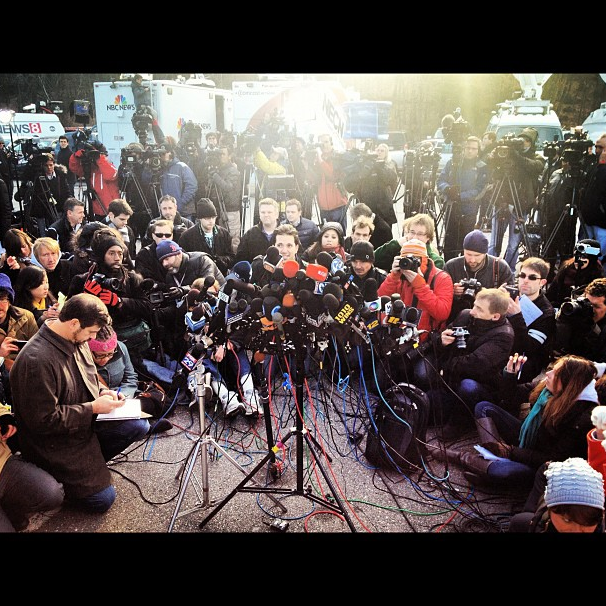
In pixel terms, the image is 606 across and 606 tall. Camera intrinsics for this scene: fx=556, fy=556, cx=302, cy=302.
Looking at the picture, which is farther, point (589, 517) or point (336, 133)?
point (336, 133)

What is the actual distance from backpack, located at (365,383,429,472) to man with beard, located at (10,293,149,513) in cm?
128

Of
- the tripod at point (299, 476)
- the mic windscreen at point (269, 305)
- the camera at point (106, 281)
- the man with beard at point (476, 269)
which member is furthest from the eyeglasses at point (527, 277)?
the camera at point (106, 281)

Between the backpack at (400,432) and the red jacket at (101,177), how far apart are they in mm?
2866

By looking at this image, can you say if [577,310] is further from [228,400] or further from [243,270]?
[228,400]

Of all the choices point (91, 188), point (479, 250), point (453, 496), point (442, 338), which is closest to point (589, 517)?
point (453, 496)

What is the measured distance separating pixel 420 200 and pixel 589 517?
3.02 metres

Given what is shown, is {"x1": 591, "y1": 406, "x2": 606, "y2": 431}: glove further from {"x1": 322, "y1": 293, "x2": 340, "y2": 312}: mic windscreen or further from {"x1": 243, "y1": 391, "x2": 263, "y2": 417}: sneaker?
{"x1": 243, "y1": 391, "x2": 263, "y2": 417}: sneaker

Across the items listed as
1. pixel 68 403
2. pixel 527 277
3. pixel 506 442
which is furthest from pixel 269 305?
pixel 527 277

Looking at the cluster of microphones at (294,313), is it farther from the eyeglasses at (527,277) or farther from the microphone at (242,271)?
the eyeglasses at (527,277)

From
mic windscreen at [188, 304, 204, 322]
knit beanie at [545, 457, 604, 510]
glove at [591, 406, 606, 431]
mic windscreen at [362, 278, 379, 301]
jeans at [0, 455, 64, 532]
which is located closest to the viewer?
knit beanie at [545, 457, 604, 510]

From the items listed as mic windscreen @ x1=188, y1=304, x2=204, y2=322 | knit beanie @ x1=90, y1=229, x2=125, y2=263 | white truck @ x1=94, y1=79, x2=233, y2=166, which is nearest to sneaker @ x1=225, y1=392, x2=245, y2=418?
mic windscreen @ x1=188, y1=304, x2=204, y2=322

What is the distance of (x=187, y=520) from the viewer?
2.49 m

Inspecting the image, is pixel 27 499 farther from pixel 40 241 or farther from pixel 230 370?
pixel 40 241

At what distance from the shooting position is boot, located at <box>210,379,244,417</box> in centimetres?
321
